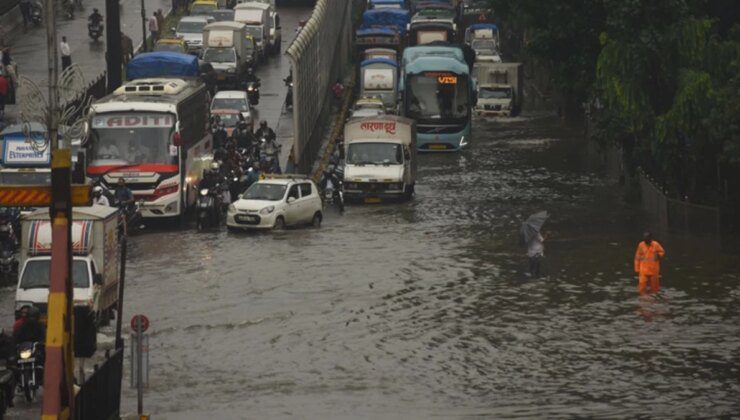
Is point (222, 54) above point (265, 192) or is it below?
above

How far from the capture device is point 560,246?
45.4 metres

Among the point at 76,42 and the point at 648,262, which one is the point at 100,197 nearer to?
the point at 648,262

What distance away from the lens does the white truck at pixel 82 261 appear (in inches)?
1359

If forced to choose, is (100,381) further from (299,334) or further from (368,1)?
(368,1)

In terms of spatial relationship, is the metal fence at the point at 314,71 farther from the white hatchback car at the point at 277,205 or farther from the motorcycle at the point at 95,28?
the motorcycle at the point at 95,28

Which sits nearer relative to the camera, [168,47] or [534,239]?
[534,239]

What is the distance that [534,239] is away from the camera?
39.8 m

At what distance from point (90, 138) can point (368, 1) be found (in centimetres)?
5902

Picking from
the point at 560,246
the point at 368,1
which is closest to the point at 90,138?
the point at 560,246

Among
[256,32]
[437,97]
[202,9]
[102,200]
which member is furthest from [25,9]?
[102,200]

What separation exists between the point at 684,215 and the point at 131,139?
13.6 m

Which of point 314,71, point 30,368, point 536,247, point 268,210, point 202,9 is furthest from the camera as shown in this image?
point 202,9

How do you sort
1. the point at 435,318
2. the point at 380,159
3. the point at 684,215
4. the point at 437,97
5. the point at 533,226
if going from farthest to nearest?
the point at 437,97 < the point at 380,159 < the point at 684,215 < the point at 533,226 < the point at 435,318

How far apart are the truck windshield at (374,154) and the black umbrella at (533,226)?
15309 millimetres
